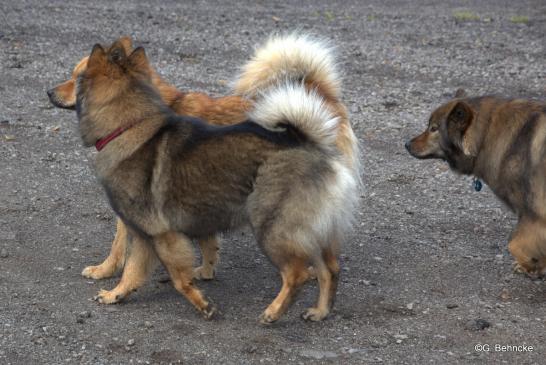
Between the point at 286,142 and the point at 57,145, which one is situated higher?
the point at 286,142

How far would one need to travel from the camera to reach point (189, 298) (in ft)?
16.7

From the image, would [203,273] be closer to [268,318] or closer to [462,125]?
[268,318]

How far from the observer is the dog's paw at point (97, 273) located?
18.4 ft

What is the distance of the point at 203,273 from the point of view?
18.8 feet

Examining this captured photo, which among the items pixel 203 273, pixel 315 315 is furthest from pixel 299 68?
pixel 315 315

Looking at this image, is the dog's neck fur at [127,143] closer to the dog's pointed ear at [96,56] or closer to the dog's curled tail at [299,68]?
the dog's pointed ear at [96,56]

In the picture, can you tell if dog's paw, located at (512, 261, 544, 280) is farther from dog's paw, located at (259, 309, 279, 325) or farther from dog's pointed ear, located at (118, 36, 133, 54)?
dog's pointed ear, located at (118, 36, 133, 54)

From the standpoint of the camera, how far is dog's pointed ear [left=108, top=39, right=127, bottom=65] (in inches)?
198

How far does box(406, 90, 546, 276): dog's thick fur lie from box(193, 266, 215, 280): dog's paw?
69.7 inches

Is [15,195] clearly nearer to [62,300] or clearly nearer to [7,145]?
[7,145]

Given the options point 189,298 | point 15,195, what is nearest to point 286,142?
point 189,298

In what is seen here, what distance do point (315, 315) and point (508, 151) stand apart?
1.73m

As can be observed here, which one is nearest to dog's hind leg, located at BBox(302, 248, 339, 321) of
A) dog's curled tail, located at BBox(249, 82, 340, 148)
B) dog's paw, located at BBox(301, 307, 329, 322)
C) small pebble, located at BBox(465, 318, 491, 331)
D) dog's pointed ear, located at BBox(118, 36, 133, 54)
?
dog's paw, located at BBox(301, 307, 329, 322)

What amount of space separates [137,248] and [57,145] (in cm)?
327
